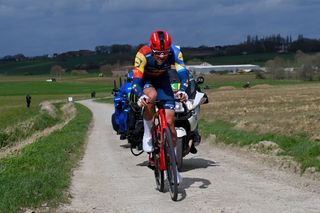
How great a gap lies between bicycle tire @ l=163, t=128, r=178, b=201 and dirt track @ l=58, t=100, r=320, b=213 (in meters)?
0.15

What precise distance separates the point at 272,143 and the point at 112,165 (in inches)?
140

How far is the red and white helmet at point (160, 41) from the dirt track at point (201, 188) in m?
2.01

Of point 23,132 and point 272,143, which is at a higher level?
point 272,143

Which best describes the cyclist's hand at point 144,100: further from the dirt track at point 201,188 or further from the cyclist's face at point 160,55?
the dirt track at point 201,188

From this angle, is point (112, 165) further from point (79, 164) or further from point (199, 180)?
point (199, 180)

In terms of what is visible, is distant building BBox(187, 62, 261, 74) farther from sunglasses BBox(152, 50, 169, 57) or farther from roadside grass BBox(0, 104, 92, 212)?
sunglasses BBox(152, 50, 169, 57)

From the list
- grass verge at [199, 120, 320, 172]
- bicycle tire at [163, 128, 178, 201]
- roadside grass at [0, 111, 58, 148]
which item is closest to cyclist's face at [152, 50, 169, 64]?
bicycle tire at [163, 128, 178, 201]

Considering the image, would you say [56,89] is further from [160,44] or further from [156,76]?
[160,44]

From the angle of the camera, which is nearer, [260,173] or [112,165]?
[260,173]

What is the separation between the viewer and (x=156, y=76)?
27.9 ft

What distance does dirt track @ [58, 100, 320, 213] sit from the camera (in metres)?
7.30

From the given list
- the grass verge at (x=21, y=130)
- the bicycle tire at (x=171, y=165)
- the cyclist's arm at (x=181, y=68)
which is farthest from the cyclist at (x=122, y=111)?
the grass verge at (x=21, y=130)

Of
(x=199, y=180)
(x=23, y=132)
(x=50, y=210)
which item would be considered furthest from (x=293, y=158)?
(x=23, y=132)

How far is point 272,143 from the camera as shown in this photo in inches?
508
